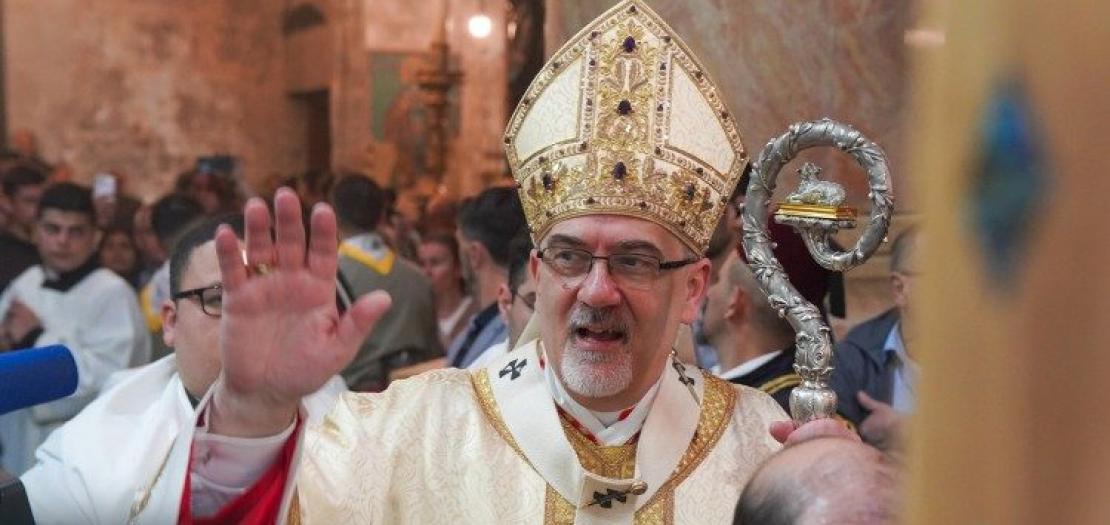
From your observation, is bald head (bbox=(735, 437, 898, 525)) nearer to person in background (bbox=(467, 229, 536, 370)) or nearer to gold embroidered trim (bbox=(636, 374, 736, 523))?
gold embroidered trim (bbox=(636, 374, 736, 523))

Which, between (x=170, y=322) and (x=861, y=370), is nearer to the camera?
(x=170, y=322)

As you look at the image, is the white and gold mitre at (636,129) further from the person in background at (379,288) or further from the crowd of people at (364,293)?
the person in background at (379,288)

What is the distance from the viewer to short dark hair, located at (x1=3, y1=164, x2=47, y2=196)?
8.18m

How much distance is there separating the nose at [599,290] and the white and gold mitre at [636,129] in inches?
7.9

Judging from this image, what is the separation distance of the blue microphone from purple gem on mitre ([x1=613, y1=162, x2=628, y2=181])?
1835 millimetres

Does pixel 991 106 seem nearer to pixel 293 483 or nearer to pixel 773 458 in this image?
pixel 773 458

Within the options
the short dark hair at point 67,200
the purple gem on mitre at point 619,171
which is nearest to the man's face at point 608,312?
the purple gem on mitre at point 619,171

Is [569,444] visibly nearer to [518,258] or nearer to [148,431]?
[148,431]

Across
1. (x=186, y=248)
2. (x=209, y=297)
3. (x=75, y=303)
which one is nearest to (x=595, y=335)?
(x=209, y=297)

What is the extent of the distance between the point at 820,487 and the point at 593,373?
1.43m

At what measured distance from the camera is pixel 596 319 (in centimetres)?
270

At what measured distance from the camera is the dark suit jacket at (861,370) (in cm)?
387

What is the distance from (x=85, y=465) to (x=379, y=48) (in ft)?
44.6

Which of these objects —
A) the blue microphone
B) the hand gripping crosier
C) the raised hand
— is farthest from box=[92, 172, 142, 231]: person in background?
the blue microphone
